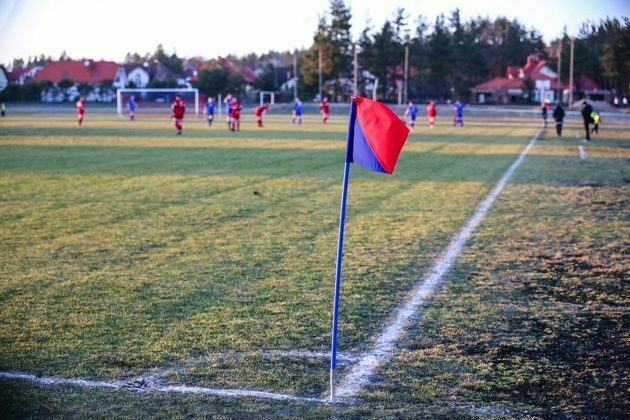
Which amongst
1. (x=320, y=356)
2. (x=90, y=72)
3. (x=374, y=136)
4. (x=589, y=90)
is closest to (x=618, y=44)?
(x=374, y=136)

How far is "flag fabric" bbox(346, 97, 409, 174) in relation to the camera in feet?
16.0

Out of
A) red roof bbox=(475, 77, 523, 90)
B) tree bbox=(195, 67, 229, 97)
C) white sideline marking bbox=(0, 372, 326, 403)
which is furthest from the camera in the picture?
red roof bbox=(475, 77, 523, 90)

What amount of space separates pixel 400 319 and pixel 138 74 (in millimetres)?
99558

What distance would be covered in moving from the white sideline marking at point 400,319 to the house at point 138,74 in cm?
9284

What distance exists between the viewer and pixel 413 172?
61.8ft

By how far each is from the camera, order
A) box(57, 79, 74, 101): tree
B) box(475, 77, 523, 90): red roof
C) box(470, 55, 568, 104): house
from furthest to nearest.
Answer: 1. box(475, 77, 523, 90): red roof
2. box(470, 55, 568, 104): house
3. box(57, 79, 74, 101): tree

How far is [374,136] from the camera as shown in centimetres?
492

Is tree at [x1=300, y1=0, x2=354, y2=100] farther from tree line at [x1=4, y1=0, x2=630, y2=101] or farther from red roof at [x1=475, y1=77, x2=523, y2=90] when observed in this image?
red roof at [x1=475, y1=77, x2=523, y2=90]

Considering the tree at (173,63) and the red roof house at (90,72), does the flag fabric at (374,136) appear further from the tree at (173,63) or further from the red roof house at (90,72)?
the tree at (173,63)

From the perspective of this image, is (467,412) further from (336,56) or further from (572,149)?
(336,56)

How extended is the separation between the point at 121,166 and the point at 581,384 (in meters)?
16.0

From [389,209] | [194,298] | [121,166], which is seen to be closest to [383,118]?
[194,298]

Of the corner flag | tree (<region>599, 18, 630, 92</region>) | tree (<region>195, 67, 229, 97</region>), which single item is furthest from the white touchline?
tree (<region>195, 67, 229, 97</region>)

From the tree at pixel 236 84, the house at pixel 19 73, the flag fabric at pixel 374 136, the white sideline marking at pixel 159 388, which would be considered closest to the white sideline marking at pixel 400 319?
the white sideline marking at pixel 159 388
